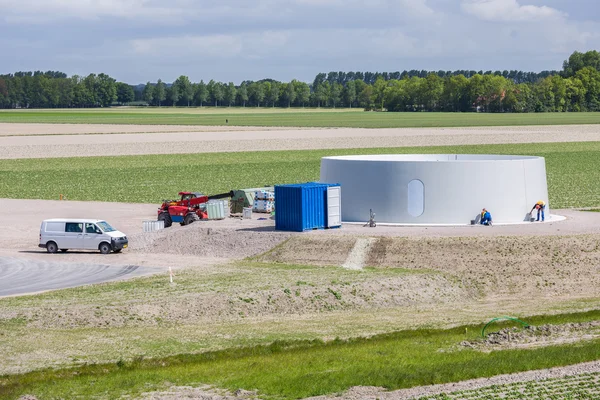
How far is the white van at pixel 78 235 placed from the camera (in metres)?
48.9

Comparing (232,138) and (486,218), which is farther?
(232,138)

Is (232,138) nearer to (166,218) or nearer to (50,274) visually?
(166,218)

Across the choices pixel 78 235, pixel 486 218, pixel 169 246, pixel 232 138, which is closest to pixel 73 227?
pixel 78 235

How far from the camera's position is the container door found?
51438 millimetres

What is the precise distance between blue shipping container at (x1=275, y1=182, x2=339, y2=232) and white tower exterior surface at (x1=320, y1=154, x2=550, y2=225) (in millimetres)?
2914

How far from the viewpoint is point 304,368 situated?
2656 cm

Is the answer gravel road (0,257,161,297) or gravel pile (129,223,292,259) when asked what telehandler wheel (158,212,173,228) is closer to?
gravel pile (129,223,292,259)

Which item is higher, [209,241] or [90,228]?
[90,228]

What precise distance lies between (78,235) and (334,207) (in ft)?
41.2

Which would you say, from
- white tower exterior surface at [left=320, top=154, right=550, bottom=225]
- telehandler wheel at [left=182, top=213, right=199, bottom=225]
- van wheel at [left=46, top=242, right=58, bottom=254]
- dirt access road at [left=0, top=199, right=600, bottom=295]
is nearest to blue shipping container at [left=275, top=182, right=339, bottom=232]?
dirt access road at [left=0, top=199, right=600, bottom=295]

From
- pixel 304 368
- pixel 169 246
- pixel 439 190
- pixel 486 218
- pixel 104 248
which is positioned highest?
pixel 439 190

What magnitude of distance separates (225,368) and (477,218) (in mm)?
28053

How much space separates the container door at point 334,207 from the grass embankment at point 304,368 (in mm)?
21556

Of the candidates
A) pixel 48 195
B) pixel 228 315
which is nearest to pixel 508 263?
pixel 228 315
